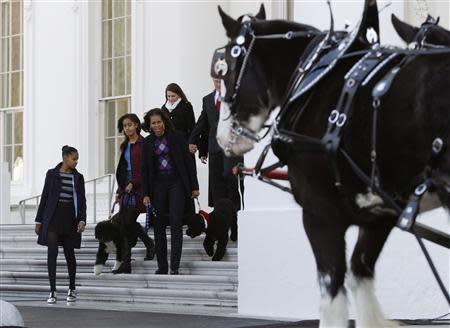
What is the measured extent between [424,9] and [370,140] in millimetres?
6988

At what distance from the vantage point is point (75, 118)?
68.2 ft

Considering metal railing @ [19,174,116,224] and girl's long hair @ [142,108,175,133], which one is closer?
girl's long hair @ [142,108,175,133]

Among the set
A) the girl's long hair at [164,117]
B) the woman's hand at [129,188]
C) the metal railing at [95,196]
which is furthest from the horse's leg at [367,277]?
the metal railing at [95,196]

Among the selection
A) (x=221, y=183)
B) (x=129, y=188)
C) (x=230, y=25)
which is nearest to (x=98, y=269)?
(x=129, y=188)

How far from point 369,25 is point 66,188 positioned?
859 cm

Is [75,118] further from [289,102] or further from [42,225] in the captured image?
[289,102]

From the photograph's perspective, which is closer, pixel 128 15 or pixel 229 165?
pixel 229 165

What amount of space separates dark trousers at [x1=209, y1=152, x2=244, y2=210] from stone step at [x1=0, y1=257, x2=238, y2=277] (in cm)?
73

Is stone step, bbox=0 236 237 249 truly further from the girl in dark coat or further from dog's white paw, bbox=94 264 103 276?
dog's white paw, bbox=94 264 103 276

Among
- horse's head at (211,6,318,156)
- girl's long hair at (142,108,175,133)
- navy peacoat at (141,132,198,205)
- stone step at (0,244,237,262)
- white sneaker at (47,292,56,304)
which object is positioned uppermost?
horse's head at (211,6,318,156)

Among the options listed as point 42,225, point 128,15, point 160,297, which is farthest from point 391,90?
point 128,15

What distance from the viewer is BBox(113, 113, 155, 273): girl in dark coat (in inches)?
541

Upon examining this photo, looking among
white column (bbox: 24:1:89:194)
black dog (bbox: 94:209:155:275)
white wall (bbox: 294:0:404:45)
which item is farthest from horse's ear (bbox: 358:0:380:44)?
white column (bbox: 24:1:89:194)

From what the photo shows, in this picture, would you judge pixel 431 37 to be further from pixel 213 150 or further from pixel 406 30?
pixel 213 150
